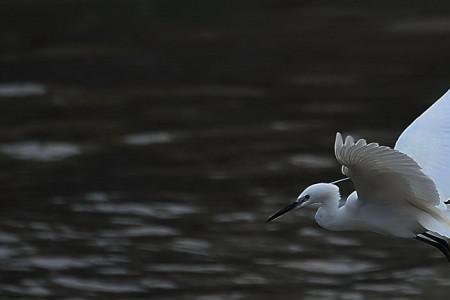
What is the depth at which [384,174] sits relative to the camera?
653 centimetres

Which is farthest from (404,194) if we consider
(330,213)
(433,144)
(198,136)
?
(198,136)

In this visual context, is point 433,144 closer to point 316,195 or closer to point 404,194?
point 404,194

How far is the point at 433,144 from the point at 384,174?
0.84 metres

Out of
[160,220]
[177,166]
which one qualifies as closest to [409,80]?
[177,166]

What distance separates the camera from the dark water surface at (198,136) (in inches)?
353

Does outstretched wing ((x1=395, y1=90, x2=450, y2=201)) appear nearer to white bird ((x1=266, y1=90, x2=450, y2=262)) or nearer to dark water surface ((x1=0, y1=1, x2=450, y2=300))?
white bird ((x1=266, y1=90, x2=450, y2=262))

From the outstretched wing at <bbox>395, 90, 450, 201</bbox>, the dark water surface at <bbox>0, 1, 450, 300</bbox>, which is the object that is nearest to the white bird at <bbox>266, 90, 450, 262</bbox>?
the outstretched wing at <bbox>395, 90, 450, 201</bbox>

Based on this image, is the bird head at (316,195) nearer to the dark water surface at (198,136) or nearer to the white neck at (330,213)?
the white neck at (330,213)

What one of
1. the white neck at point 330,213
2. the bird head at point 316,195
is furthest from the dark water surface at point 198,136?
the bird head at point 316,195

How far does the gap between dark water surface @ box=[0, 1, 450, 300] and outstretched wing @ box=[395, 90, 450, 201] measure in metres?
1.47

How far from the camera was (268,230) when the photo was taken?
31.4ft

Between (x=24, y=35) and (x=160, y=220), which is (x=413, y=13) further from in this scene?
(x=160, y=220)

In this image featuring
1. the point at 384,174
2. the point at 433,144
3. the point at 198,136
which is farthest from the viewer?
the point at 198,136

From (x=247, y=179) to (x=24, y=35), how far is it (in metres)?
4.19
